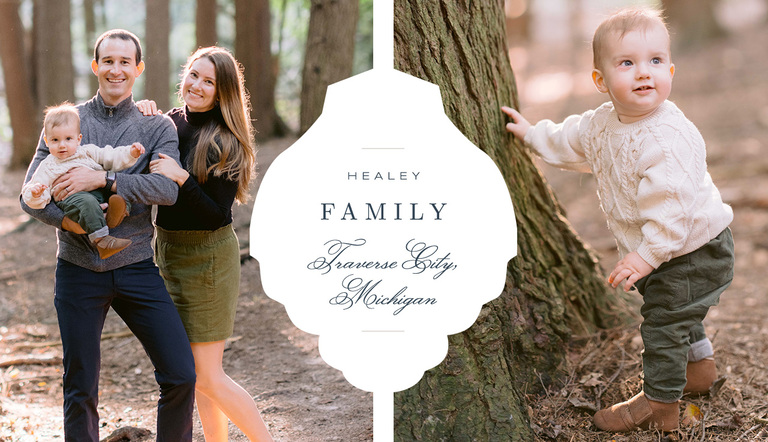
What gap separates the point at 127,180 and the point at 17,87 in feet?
5.73

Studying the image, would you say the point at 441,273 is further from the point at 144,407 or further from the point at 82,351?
the point at 144,407

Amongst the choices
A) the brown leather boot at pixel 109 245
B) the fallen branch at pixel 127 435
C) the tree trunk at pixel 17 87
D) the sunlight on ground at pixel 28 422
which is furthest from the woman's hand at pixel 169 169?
the tree trunk at pixel 17 87

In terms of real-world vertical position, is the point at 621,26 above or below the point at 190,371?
above

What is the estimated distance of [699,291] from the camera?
8.85 ft

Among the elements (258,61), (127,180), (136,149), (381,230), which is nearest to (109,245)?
(127,180)

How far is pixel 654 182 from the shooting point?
250cm

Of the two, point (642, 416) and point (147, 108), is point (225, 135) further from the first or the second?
point (642, 416)

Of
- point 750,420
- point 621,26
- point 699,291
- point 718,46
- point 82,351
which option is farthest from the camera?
point 718,46

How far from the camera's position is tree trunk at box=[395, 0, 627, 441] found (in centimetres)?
270

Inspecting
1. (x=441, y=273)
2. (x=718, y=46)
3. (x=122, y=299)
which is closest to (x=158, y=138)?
(x=122, y=299)

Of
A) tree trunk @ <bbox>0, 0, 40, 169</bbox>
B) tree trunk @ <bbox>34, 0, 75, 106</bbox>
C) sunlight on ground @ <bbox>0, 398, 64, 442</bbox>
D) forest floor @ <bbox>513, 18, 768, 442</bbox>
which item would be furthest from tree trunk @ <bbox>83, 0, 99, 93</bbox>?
forest floor @ <bbox>513, 18, 768, 442</bbox>

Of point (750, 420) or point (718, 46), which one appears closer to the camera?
point (750, 420)

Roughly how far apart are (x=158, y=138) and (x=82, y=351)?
78 cm

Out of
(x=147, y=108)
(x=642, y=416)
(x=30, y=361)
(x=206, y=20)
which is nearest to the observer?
(x=147, y=108)
